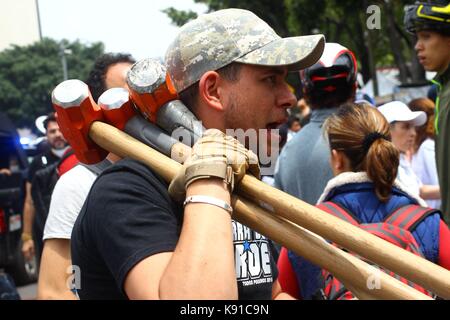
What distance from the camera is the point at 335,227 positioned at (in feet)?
5.76

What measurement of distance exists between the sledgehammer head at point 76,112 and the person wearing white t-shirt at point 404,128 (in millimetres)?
2884

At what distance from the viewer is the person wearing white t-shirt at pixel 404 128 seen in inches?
185

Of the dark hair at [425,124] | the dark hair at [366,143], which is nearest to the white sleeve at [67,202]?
the dark hair at [366,143]

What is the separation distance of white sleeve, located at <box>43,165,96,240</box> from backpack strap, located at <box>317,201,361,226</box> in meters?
1.03

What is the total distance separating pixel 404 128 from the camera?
495 cm

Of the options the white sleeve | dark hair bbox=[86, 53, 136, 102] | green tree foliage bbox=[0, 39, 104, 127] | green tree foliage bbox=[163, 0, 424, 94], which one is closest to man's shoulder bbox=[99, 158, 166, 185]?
the white sleeve

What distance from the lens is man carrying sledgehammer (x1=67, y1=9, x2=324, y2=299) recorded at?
1645mm

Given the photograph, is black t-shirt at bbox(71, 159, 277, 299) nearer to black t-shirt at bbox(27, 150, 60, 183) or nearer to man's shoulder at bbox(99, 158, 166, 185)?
man's shoulder at bbox(99, 158, 166, 185)

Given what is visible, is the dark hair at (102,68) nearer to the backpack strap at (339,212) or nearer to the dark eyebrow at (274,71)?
the backpack strap at (339,212)

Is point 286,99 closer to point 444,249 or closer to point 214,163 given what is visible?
point 214,163

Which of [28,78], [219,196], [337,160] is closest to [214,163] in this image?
[219,196]
